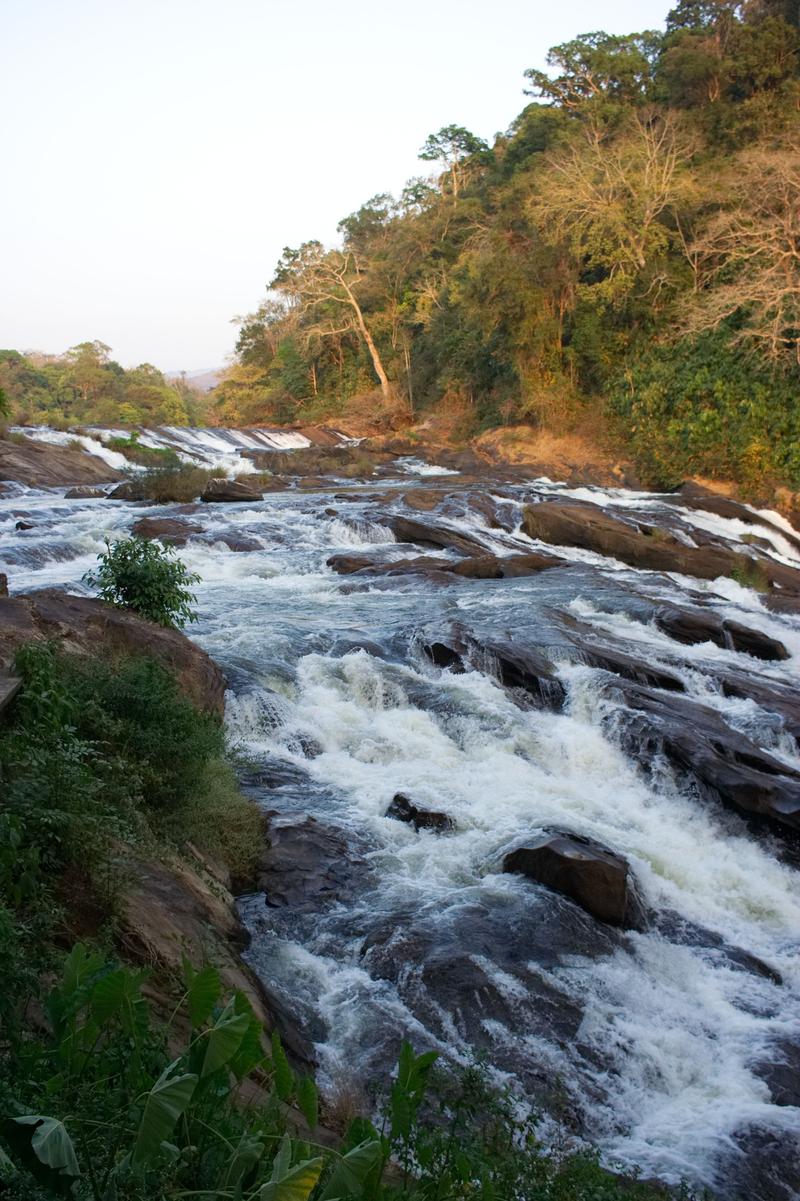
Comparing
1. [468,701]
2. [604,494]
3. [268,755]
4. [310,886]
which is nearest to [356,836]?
[310,886]

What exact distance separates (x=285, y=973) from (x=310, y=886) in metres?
0.89

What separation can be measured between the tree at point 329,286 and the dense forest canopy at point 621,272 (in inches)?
5.3

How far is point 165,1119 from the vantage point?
72.9 inches

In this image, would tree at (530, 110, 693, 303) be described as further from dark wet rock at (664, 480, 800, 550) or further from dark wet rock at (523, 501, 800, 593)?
dark wet rock at (523, 501, 800, 593)

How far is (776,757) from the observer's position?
867 cm

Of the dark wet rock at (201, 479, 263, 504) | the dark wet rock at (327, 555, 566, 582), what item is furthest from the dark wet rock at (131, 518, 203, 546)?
the dark wet rock at (201, 479, 263, 504)

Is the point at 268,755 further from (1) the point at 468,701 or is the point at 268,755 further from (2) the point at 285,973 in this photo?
(2) the point at 285,973

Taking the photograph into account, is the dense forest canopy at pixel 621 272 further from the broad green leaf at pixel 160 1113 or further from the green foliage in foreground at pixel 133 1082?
the broad green leaf at pixel 160 1113

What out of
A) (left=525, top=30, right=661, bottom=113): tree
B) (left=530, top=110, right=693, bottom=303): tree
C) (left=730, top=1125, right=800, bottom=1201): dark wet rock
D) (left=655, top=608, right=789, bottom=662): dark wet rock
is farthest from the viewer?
(left=525, top=30, right=661, bottom=113): tree

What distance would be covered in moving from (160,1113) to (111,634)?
20.5ft

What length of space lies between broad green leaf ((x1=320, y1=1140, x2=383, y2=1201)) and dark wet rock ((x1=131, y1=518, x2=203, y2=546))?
1339 centimetres

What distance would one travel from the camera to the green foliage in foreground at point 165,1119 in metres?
1.90

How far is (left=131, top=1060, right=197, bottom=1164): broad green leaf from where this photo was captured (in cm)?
183

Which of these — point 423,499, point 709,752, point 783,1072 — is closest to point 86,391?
point 423,499
